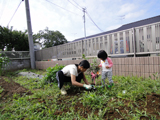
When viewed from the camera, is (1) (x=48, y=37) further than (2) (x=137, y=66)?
Yes

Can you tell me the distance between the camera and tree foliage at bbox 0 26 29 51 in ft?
34.6

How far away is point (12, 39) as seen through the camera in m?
11.2

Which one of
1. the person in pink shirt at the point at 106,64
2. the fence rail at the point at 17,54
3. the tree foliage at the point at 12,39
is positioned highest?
the tree foliage at the point at 12,39

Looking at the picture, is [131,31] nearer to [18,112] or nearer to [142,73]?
[142,73]

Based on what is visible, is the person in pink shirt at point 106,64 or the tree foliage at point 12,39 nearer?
the person in pink shirt at point 106,64

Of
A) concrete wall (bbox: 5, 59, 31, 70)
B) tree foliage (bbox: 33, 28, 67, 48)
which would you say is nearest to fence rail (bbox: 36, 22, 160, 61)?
concrete wall (bbox: 5, 59, 31, 70)

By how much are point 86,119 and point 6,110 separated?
148 centimetres

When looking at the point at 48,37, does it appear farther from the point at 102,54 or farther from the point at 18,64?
the point at 102,54

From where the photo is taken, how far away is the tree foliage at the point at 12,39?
10532 mm

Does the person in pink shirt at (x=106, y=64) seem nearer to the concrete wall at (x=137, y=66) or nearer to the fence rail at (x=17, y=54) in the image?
the concrete wall at (x=137, y=66)

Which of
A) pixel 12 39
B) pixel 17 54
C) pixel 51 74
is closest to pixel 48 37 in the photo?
pixel 12 39

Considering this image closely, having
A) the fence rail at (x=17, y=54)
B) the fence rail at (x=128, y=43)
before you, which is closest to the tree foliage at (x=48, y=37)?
the fence rail at (x=17, y=54)

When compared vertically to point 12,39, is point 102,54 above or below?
below

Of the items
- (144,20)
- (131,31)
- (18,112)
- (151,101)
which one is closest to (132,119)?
(151,101)
